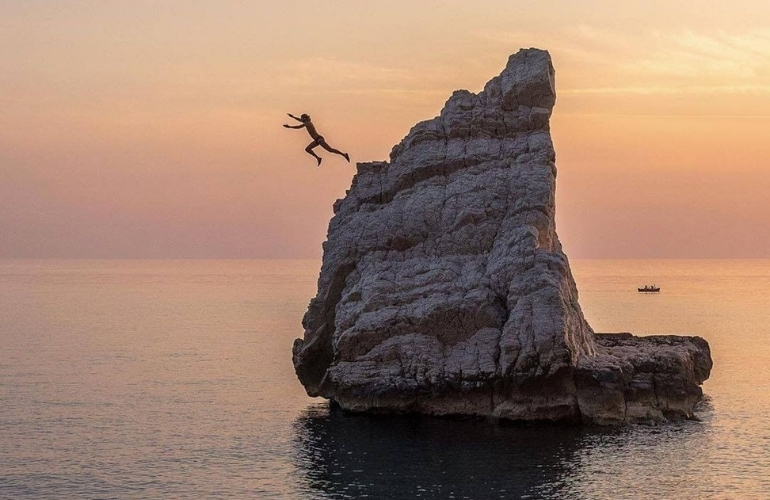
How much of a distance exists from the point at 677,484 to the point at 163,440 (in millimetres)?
27016

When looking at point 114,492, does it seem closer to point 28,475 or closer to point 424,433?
point 28,475

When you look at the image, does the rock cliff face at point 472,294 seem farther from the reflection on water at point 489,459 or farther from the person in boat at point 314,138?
the person in boat at point 314,138

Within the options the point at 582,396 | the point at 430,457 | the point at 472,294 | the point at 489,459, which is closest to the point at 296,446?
the point at 430,457

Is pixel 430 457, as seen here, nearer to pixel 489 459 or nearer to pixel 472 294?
pixel 489 459

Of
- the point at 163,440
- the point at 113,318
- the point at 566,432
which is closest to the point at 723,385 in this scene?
the point at 566,432

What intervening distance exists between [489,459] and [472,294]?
11331 millimetres

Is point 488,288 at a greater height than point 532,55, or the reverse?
point 532,55

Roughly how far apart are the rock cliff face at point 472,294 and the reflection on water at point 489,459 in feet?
5.71

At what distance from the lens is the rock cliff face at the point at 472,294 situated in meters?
59.2

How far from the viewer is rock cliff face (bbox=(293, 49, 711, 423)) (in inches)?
2329

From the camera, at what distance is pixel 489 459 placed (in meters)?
52.5

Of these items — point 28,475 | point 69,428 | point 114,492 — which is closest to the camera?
point 114,492

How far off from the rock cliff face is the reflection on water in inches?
68.5

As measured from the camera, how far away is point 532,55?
226 ft
